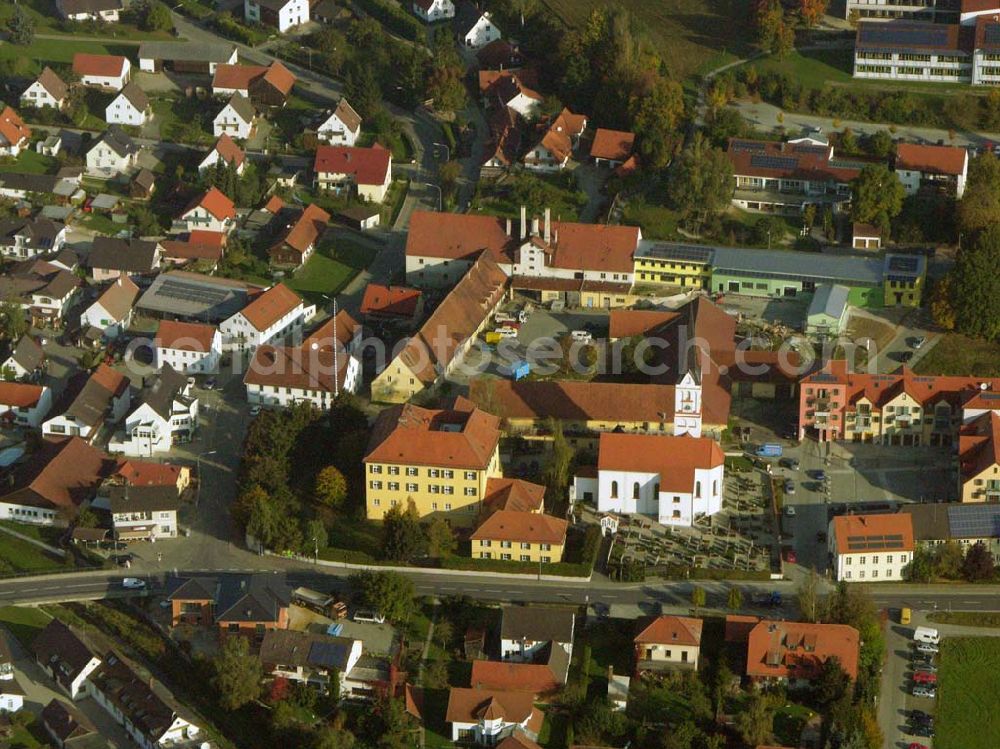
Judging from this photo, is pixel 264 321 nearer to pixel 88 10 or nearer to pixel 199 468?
pixel 199 468

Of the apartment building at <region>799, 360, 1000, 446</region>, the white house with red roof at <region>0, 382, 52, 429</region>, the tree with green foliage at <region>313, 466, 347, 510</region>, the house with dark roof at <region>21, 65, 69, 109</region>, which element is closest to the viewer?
the tree with green foliage at <region>313, 466, 347, 510</region>

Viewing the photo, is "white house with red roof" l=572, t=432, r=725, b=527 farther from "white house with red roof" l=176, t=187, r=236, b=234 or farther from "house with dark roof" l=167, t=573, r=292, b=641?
"white house with red roof" l=176, t=187, r=236, b=234

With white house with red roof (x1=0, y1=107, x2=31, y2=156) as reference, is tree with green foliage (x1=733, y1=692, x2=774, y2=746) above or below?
below

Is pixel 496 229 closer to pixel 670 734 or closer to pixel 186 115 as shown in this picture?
pixel 186 115

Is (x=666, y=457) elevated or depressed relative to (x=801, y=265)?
depressed

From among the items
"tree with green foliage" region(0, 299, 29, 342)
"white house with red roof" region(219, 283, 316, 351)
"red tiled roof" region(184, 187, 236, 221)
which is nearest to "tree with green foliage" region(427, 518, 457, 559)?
"white house with red roof" region(219, 283, 316, 351)

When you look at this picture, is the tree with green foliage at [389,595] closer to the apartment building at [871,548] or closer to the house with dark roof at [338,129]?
the apartment building at [871,548]

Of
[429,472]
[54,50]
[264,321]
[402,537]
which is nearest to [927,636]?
[402,537]
